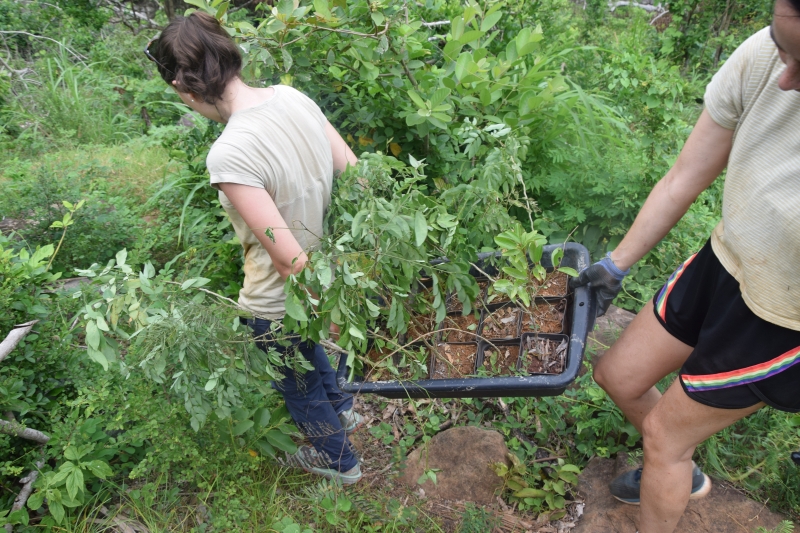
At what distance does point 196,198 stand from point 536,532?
285 centimetres

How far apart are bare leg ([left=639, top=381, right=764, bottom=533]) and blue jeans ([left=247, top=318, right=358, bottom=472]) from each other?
1193 mm

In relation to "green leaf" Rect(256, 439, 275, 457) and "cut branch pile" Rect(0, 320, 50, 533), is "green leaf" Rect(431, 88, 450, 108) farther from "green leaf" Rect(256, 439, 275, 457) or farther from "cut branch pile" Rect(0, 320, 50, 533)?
"cut branch pile" Rect(0, 320, 50, 533)

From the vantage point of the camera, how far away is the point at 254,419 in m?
2.50

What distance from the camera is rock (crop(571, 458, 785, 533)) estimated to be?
2143mm

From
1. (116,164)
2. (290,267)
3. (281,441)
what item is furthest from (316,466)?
(116,164)

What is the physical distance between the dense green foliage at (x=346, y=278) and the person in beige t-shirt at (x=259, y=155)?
128 millimetres

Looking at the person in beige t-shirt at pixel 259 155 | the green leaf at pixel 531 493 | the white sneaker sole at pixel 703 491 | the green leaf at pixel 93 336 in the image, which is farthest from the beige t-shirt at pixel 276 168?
the white sneaker sole at pixel 703 491

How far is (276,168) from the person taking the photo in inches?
69.0

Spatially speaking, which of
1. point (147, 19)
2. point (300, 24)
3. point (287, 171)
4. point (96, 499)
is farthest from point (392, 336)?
point (147, 19)

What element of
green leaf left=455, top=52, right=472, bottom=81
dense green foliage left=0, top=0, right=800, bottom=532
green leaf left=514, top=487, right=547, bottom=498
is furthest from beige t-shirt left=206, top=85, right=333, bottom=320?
green leaf left=514, top=487, right=547, bottom=498

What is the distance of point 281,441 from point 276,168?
1267mm

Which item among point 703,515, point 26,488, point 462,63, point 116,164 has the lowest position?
point 116,164

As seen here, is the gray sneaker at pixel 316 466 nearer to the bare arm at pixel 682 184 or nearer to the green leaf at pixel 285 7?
the bare arm at pixel 682 184

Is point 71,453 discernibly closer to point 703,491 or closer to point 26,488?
point 26,488
